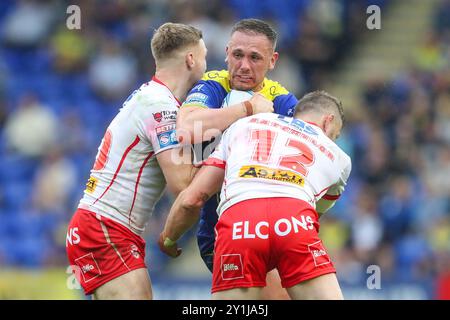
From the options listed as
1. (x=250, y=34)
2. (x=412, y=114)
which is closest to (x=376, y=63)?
(x=412, y=114)

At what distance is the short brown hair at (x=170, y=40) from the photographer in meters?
6.94

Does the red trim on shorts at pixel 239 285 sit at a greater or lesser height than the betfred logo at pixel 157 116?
lesser

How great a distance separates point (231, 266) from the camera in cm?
570

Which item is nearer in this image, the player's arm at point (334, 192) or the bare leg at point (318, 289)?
the bare leg at point (318, 289)

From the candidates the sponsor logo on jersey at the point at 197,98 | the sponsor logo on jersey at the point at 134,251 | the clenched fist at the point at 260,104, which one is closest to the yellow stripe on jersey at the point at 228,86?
the sponsor logo on jersey at the point at 197,98

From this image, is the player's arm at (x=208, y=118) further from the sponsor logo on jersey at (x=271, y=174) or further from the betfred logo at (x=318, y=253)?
the betfred logo at (x=318, y=253)

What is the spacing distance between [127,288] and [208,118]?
4.34ft

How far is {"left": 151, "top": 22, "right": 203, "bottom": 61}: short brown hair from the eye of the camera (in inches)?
273

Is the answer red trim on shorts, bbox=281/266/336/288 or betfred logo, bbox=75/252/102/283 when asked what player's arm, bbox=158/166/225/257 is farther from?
red trim on shorts, bbox=281/266/336/288

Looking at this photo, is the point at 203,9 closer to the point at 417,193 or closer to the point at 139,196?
the point at 417,193

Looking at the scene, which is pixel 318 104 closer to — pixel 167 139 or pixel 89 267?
pixel 167 139

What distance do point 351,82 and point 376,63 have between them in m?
0.64

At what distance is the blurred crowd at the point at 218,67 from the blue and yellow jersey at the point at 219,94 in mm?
5081

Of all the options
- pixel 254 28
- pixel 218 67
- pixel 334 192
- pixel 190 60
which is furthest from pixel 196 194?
pixel 218 67
